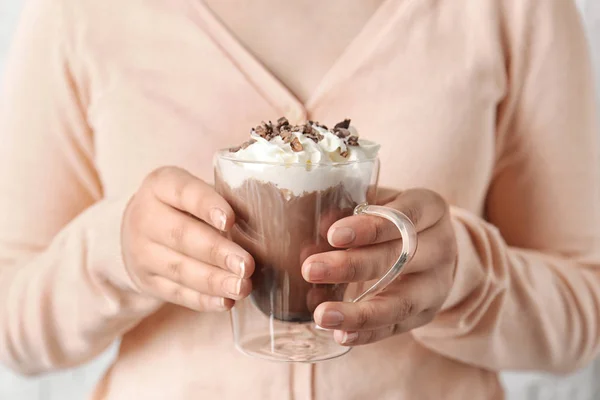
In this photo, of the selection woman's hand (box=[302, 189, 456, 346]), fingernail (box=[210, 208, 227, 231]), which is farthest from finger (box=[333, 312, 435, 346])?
fingernail (box=[210, 208, 227, 231])

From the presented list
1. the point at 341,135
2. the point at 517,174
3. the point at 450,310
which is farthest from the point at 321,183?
the point at 517,174

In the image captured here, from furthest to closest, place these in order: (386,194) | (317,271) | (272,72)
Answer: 1. (272,72)
2. (386,194)
3. (317,271)

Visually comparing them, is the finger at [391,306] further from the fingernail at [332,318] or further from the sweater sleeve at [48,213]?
the sweater sleeve at [48,213]

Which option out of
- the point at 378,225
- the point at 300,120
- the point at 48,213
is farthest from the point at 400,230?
the point at 48,213

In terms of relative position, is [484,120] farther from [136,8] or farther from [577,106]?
[136,8]

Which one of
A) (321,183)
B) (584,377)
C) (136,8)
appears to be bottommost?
(584,377)

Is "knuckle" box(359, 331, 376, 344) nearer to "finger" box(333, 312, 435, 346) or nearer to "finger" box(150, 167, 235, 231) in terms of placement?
"finger" box(333, 312, 435, 346)

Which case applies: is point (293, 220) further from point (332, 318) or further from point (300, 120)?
point (300, 120)
